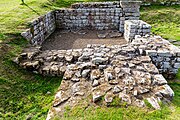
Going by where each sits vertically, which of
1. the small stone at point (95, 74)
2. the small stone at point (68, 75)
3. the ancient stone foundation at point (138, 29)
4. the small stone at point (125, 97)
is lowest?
the small stone at point (125, 97)

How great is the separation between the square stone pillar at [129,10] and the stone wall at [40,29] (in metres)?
4.18

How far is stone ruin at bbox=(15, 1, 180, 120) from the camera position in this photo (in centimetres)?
401

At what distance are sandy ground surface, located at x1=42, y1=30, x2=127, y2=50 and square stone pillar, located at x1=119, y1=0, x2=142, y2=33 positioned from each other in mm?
1218

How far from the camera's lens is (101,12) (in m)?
11.5

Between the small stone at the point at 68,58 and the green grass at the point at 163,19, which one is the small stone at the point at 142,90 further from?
the green grass at the point at 163,19

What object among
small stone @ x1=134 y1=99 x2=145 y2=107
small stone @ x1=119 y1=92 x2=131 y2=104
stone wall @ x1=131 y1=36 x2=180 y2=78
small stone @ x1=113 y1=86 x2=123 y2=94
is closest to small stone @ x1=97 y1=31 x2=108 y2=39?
stone wall @ x1=131 y1=36 x2=180 y2=78

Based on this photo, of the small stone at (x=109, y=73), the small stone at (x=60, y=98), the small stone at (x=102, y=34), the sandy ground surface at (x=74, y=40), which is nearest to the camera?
the small stone at (x=60, y=98)

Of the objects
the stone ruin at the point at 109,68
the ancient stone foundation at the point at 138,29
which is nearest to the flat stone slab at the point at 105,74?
the stone ruin at the point at 109,68

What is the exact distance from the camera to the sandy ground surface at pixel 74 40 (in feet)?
30.6

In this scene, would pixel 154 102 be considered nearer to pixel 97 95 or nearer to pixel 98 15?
pixel 97 95

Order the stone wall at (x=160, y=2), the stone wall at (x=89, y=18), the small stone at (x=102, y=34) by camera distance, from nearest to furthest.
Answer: the small stone at (x=102, y=34)
the stone wall at (x=89, y=18)
the stone wall at (x=160, y=2)

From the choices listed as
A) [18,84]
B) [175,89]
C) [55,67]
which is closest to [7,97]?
[18,84]

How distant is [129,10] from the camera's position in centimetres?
1137

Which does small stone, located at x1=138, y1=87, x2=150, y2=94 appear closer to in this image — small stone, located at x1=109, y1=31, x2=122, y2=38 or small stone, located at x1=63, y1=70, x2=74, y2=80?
small stone, located at x1=63, y1=70, x2=74, y2=80
